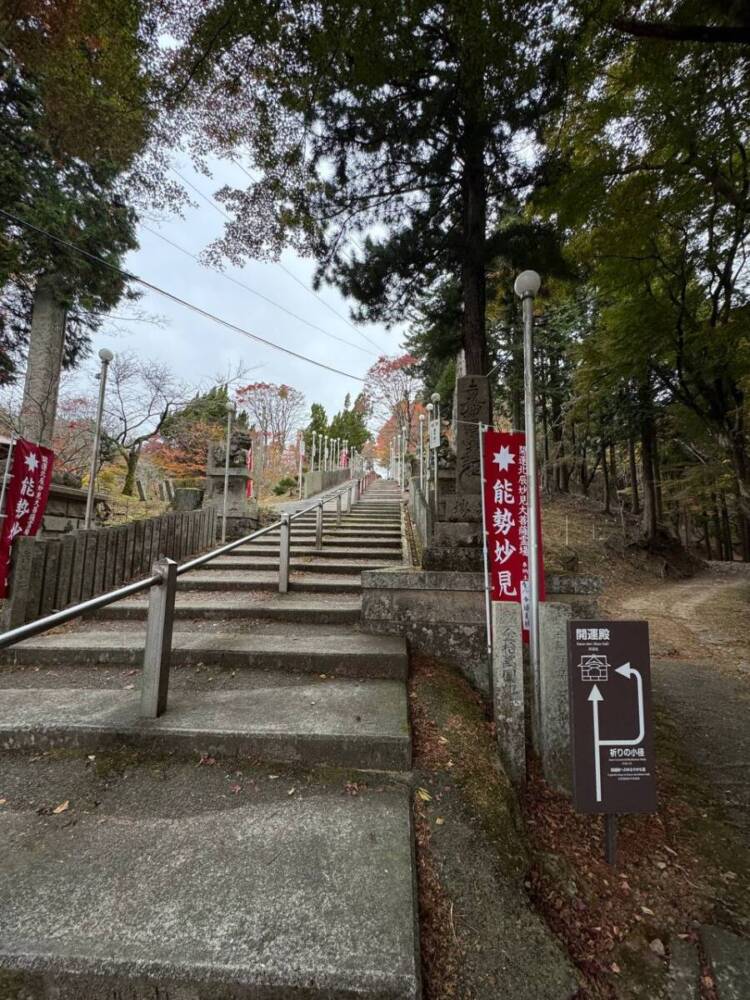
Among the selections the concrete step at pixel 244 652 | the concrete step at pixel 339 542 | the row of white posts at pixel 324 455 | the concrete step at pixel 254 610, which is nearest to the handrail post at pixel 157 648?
the concrete step at pixel 244 652

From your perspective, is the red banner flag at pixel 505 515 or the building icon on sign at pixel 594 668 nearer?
the building icon on sign at pixel 594 668

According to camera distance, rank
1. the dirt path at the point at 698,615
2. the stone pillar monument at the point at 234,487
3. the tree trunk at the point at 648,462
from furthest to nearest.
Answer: the tree trunk at the point at 648,462 → the stone pillar monument at the point at 234,487 → the dirt path at the point at 698,615

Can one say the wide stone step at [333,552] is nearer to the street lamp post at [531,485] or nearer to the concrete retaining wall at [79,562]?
the concrete retaining wall at [79,562]

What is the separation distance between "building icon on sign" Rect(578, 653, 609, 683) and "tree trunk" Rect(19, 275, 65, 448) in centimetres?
1024

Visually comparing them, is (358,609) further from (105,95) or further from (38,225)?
(38,225)

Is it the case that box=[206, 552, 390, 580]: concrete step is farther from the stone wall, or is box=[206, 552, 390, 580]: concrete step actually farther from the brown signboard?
the brown signboard

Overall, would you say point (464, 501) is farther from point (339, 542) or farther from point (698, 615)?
point (698, 615)

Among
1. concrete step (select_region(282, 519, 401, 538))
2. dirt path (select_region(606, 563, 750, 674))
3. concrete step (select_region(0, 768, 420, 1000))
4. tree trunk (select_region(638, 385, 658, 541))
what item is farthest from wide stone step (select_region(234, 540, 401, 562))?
tree trunk (select_region(638, 385, 658, 541))

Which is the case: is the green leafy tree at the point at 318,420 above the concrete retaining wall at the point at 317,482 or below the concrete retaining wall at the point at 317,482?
above

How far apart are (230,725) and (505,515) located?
259 centimetres

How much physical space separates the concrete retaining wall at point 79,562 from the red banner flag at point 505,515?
13.7ft

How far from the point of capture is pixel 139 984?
1201 mm

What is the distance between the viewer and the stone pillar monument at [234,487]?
772cm

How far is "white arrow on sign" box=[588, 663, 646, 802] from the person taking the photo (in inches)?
78.2
